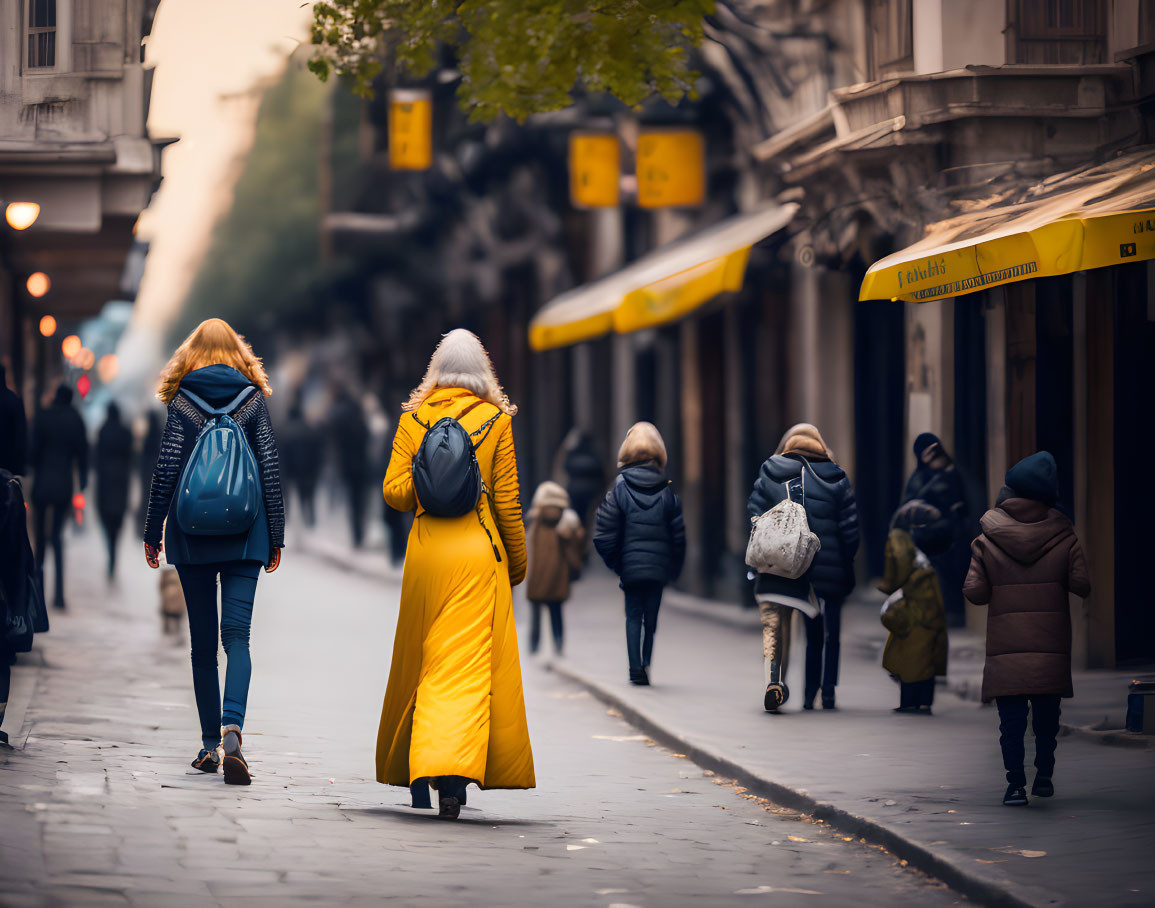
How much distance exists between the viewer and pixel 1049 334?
1359 centimetres

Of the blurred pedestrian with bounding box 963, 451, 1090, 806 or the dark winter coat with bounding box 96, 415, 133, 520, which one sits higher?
the dark winter coat with bounding box 96, 415, 133, 520

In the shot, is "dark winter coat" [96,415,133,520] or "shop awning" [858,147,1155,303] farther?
"dark winter coat" [96,415,133,520]

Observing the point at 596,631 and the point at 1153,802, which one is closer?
the point at 1153,802

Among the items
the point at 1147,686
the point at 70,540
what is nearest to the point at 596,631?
the point at 1147,686

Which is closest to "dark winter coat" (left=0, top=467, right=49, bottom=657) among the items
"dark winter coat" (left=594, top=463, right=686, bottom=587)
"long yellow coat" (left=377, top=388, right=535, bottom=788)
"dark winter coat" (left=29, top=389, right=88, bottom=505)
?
"long yellow coat" (left=377, top=388, right=535, bottom=788)

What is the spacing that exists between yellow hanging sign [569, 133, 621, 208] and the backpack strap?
14931mm

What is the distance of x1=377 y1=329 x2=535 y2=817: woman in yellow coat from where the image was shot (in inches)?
303

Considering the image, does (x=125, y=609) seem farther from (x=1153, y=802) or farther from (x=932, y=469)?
(x=1153, y=802)

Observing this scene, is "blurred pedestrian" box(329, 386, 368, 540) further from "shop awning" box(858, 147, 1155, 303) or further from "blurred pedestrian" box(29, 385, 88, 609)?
"shop awning" box(858, 147, 1155, 303)

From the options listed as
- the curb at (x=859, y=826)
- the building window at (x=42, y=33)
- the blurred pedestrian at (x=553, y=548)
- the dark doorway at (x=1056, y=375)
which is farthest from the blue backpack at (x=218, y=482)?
the blurred pedestrian at (x=553, y=548)

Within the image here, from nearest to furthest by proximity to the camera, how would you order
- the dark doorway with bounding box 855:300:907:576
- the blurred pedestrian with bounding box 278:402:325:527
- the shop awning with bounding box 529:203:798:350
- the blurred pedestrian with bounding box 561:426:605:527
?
the shop awning with bounding box 529:203:798:350 < the dark doorway with bounding box 855:300:907:576 < the blurred pedestrian with bounding box 561:426:605:527 < the blurred pedestrian with bounding box 278:402:325:527

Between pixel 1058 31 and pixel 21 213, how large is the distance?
750cm

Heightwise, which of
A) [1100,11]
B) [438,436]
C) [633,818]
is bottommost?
[633,818]

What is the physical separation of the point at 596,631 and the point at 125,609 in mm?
4628
